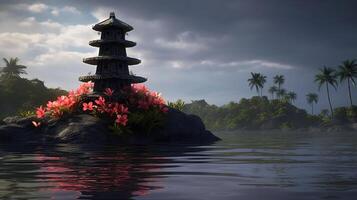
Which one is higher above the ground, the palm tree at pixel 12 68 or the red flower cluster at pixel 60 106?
the palm tree at pixel 12 68

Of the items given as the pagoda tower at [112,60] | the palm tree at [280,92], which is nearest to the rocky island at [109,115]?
the pagoda tower at [112,60]

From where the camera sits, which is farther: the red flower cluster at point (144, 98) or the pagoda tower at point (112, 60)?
the pagoda tower at point (112, 60)

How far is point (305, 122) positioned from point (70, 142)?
288 feet

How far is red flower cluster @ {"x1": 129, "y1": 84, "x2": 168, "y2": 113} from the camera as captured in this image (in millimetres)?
20983

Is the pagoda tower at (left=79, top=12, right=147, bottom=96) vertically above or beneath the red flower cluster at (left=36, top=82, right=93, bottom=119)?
above

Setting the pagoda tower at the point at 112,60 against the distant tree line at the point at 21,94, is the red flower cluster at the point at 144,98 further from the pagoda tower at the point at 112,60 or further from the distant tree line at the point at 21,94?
the distant tree line at the point at 21,94

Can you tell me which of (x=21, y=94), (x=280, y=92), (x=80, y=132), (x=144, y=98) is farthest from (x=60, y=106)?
(x=280, y=92)

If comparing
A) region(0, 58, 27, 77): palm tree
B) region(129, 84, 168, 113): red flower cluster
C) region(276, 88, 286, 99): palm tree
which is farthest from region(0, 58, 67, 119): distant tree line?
region(276, 88, 286, 99): palm tree

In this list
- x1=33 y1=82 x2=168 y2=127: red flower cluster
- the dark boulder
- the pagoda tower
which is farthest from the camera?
the pagoda tower

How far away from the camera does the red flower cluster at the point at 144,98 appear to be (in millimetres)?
20983

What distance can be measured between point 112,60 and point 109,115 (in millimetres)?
4655

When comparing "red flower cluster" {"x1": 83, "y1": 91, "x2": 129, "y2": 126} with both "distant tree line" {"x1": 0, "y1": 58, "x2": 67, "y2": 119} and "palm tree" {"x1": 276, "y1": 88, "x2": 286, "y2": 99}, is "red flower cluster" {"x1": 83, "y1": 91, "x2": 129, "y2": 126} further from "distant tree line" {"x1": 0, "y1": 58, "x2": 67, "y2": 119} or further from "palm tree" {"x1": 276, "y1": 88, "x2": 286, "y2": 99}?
"palm tree" {"x1": 276, "y1": 88, "x2": 286, "y2": 99}

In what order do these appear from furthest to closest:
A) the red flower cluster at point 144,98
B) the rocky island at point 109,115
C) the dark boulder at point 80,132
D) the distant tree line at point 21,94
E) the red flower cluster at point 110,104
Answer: the distant tree line at point 21,94 < the red flower cluster at point 144,98 < the red flower cluster at point 110,104 < the rocky island at point 109,115 < the dark boulder at point 80,132

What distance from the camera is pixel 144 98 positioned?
70.6 feet
